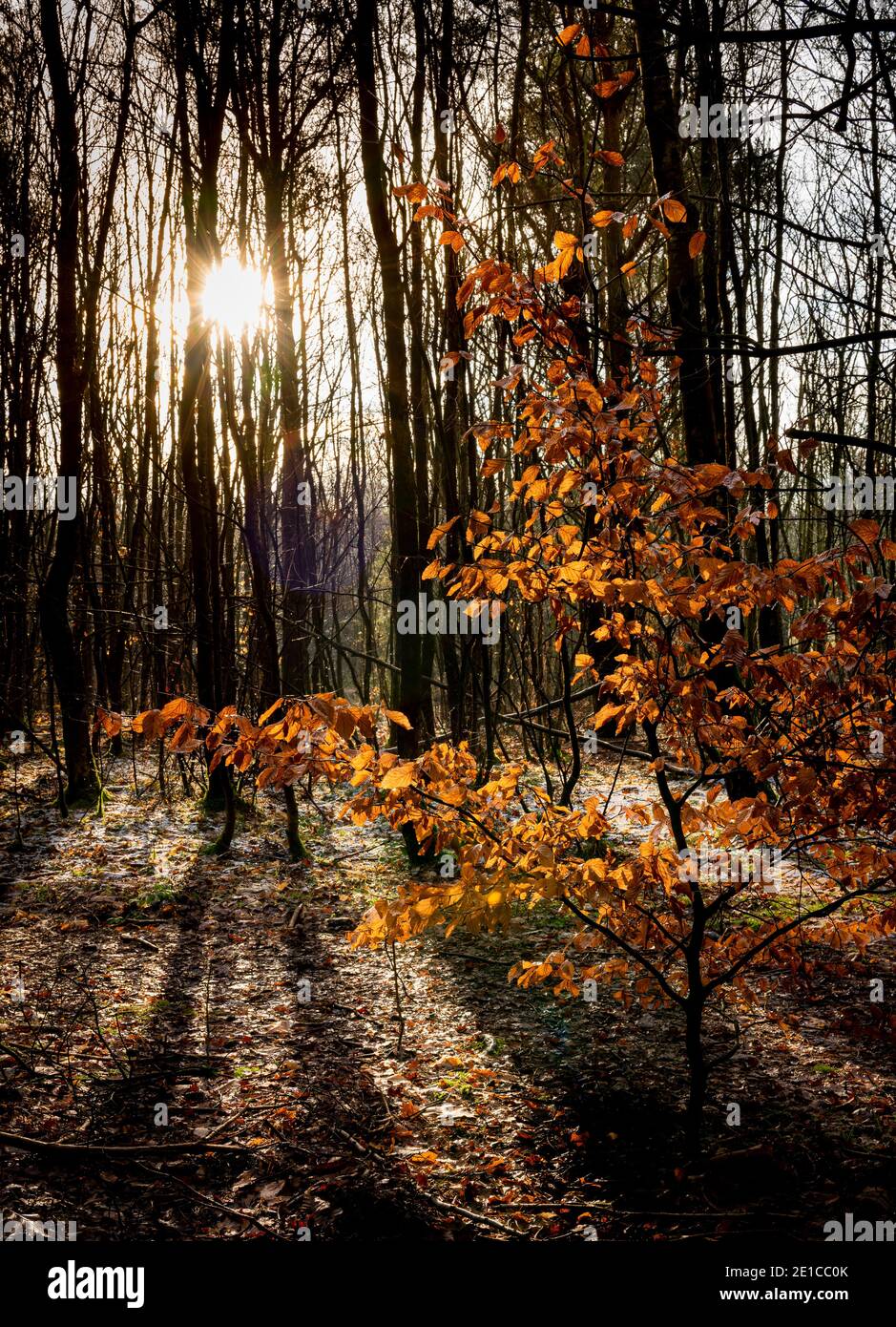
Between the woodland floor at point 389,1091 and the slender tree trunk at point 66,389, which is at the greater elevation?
the slender tree trunk at point 66,389

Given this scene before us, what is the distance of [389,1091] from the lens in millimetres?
3783

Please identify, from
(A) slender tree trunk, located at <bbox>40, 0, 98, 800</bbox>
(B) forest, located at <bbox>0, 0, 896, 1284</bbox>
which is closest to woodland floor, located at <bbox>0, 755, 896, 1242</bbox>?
(B) forest, located at <bbox>0, 0, 896, 1284</bbox>

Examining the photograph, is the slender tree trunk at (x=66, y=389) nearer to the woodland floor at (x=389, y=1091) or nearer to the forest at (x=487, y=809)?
the forest at (x=487, y=809)

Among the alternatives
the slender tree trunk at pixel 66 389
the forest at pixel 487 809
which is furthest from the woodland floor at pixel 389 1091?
the slender tree trunk at pixel 66 389

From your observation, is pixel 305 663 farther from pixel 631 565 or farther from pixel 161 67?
pixel 631 565

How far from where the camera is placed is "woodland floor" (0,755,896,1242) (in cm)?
294

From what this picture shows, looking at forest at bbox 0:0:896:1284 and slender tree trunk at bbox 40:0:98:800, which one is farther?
slender tree trunk at bbox 40:0:98:800

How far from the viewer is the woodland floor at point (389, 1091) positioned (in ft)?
9.65

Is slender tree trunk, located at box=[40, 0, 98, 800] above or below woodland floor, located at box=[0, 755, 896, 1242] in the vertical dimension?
above

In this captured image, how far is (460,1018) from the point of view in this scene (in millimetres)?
4535

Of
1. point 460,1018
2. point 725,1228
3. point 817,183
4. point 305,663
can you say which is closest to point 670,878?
point 725,1228

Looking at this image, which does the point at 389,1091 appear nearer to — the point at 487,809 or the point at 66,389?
the point at 487,809

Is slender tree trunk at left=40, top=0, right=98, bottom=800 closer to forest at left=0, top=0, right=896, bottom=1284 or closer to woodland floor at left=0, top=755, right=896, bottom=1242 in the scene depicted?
forest at left=0, top=0, right=896, bottom=1284

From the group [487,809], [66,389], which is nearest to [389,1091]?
[487,809]
